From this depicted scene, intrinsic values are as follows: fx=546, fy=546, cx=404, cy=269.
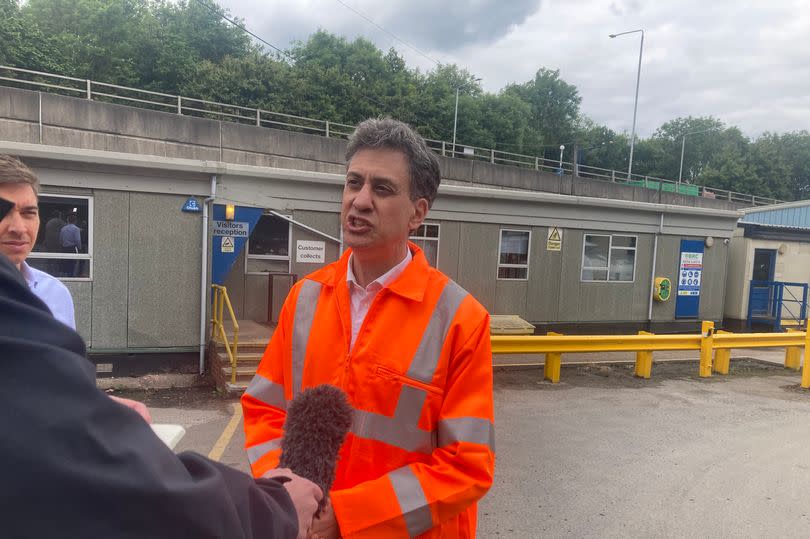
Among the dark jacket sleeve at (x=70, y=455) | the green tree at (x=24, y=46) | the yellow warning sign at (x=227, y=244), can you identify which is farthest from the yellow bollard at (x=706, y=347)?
the green tree at (x=24, y=46)

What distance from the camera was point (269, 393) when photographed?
204cm

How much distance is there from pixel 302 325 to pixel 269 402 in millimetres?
310

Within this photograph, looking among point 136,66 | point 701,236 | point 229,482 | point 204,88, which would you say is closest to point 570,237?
point 701,236

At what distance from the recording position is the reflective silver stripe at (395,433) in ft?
5.84

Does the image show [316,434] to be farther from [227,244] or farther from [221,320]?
[227,244]

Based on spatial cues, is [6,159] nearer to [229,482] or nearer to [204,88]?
[229,482]

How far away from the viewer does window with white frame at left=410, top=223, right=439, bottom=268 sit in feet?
35.4

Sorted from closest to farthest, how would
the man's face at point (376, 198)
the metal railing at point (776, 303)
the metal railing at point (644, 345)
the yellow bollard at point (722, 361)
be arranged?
the man's face at point (376, 198) < the metal railing at point (644, 345) < the yellow bollard at point (722, 361) < the metal railing at point (776, 303)

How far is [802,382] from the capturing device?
30.2 ft

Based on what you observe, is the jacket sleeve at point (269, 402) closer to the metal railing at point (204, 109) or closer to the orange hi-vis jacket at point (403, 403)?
the orange hi-vis jacket at point (403, 403)

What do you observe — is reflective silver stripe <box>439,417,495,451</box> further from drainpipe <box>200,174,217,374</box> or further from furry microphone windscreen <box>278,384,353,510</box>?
drainpipe <box>200,174,217,374</box>

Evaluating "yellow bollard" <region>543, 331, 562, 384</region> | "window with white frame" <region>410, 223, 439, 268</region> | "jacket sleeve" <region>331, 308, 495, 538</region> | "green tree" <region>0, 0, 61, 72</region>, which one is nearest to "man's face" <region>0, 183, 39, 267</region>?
"jacket sleeve" <region>331, 308, 495, 538</region>

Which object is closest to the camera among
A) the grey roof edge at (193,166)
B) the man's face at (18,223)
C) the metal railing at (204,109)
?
the man's face at (18,223)

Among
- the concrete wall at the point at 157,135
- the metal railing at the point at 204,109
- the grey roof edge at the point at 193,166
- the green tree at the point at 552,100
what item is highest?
the green tree at the point at 552,100
